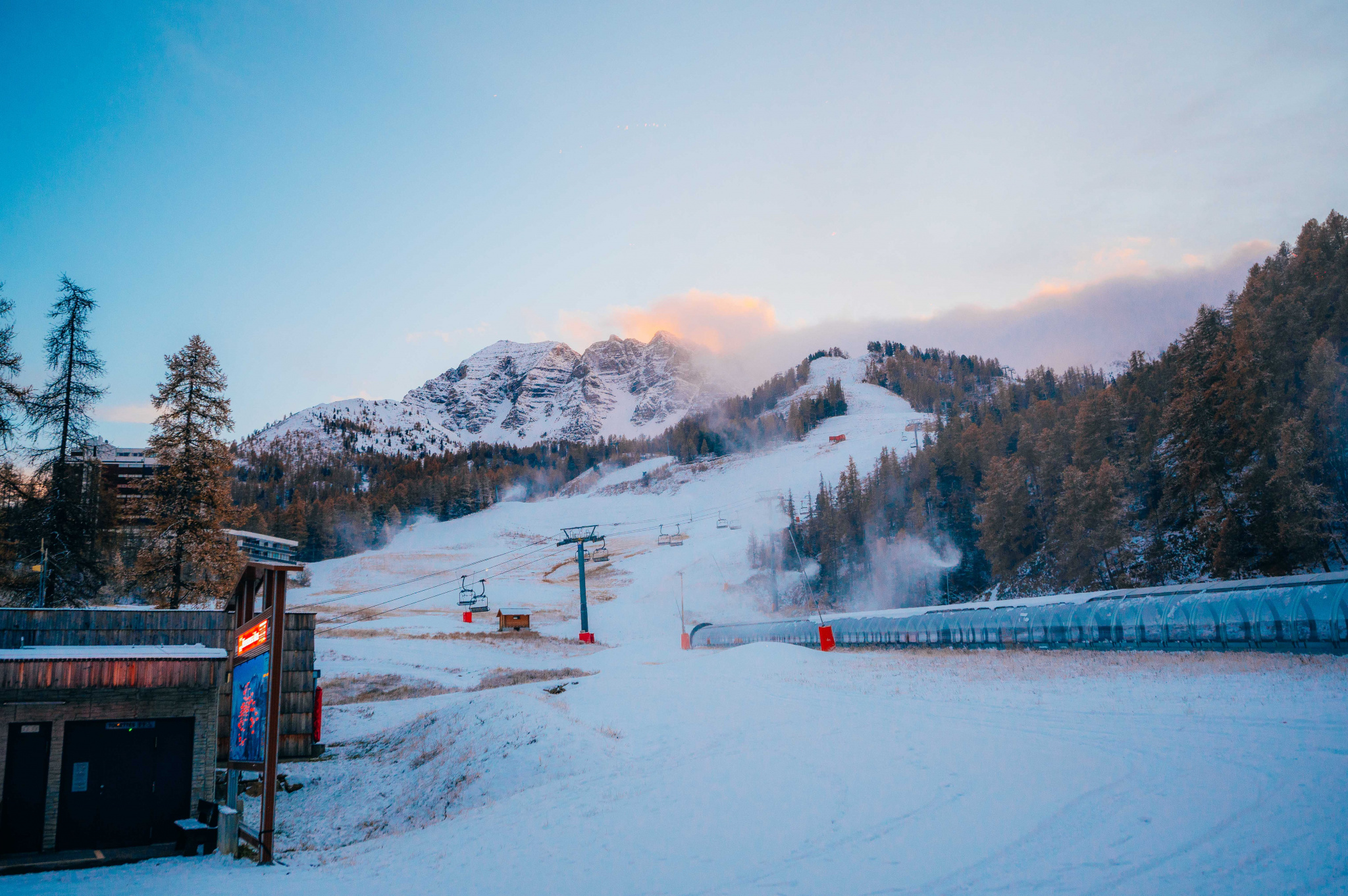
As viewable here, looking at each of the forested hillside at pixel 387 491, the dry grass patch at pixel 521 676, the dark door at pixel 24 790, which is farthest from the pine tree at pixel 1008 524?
the forested hillside at pixel 387 491

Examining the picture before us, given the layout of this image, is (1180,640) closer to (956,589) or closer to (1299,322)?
(1299,322)

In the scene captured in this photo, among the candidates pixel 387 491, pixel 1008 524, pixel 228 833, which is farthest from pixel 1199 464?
pixel 387 491

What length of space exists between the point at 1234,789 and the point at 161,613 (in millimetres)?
23944

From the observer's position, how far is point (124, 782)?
15078 millimetres

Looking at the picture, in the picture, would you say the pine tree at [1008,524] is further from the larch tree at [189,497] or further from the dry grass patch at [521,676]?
the larch tree at [189,497]

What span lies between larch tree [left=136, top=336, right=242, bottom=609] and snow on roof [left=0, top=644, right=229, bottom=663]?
10009 millimetres

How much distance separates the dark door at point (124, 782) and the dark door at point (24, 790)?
1.12ft

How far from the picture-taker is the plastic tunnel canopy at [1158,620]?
78.4 ft

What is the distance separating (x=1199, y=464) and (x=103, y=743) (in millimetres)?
Result: 59300

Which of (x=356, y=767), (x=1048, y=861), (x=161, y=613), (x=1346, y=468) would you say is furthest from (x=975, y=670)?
(x=1346, y=468)

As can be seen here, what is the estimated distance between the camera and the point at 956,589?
74250mm

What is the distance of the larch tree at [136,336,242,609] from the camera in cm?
2600

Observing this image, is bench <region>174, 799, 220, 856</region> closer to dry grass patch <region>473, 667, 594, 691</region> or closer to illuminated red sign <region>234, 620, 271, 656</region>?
illuminated red sign <region>234, 620, 271, 656</region>

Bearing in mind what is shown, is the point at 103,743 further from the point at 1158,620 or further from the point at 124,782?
the point at 1158,620
